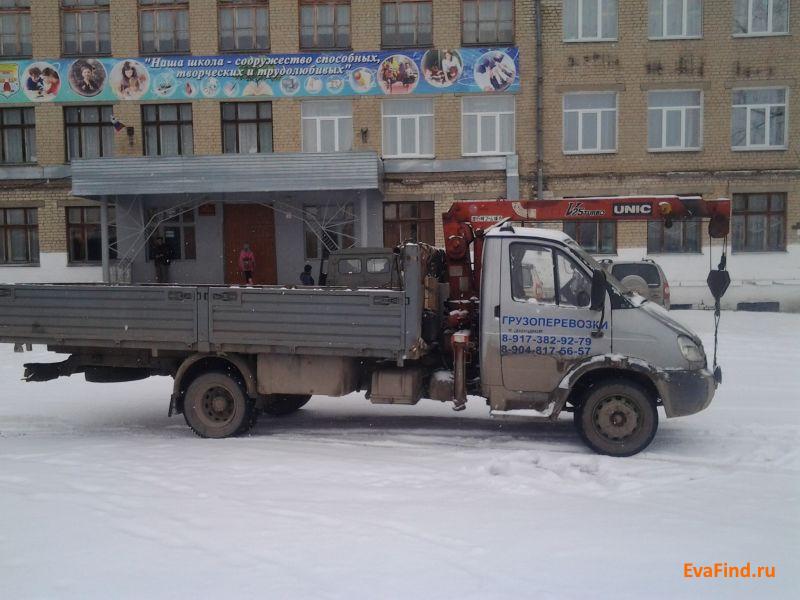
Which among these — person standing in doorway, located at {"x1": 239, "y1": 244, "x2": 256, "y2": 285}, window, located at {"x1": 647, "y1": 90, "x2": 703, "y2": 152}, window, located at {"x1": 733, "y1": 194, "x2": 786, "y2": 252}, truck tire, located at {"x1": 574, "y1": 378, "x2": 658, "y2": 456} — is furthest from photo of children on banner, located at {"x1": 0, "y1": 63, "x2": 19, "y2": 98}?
window, located at {"x1": 733, "y1": 194, "x2": 786, "y2": 252}

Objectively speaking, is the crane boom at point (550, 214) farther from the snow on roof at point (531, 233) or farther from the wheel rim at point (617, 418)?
the wheel rim at point (617, 418)

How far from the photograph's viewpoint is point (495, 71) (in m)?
21.0

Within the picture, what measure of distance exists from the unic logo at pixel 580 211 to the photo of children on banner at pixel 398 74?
47.5 feet

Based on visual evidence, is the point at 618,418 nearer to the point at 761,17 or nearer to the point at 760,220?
the point at 760,220

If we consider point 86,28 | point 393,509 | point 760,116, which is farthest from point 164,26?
point 393,509

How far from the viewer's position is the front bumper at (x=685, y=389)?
640 cm

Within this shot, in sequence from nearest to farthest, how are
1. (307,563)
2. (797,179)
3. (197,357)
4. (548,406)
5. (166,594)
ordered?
(166,594) < (307,563) < (548,406) < (197,357) < (797,179)

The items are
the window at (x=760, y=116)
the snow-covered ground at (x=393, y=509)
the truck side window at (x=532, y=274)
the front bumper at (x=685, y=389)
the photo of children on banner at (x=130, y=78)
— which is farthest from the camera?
the photo of children on banner at (x=130, y=78)

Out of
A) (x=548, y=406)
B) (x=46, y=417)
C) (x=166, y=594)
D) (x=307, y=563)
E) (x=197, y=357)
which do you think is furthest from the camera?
(x=46, y=417)

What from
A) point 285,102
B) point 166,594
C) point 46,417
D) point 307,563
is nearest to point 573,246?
point 307,563

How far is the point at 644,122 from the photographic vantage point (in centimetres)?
2095

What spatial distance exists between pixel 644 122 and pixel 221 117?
14278 mm

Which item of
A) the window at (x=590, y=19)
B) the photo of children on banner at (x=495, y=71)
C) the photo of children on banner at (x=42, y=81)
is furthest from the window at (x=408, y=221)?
the photo of children on banner at (x=42, y=81)

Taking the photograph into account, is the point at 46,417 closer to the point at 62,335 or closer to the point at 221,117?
the point at 62,335
